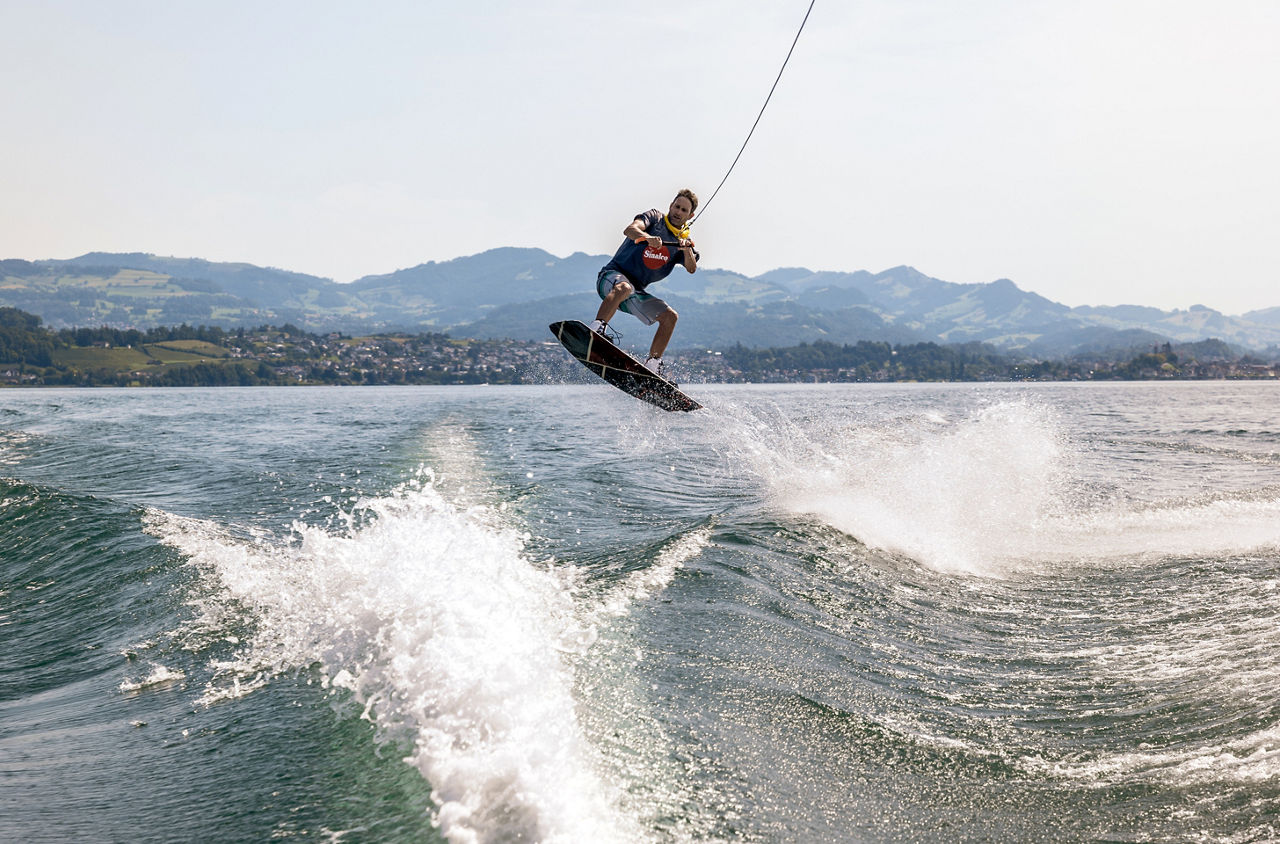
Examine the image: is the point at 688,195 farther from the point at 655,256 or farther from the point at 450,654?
the point at 450,654

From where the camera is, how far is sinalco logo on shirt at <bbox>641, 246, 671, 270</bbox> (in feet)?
44.1

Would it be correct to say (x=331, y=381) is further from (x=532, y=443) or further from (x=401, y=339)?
(x=532, y=443)

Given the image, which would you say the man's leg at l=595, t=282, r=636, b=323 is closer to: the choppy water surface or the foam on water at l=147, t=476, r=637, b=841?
the choppy water surface

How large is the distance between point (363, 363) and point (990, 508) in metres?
126

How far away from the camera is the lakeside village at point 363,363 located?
379 feet

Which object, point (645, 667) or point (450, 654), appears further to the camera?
point (645, 667)

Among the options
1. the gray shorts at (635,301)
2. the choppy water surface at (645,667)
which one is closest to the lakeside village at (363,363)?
the gray shorts at (635,301)

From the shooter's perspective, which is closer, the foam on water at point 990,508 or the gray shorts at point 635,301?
the foam on water at point 990,508

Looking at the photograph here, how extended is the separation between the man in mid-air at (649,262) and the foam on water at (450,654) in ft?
16.9

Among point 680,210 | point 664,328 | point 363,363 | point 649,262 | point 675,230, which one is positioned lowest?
point 363,363

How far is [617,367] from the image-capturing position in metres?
15.1

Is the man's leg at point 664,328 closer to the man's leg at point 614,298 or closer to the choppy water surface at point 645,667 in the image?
the man's leg at point 614,298

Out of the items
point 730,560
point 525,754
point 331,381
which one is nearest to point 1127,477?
point 730,560

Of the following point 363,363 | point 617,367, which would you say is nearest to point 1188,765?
point 617,367
